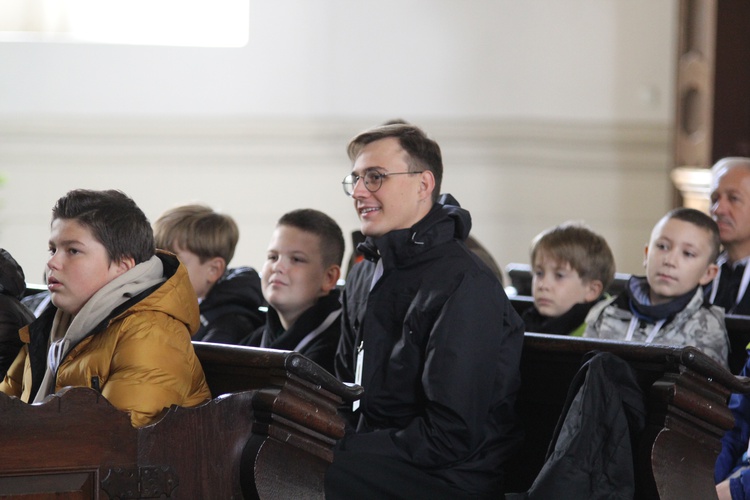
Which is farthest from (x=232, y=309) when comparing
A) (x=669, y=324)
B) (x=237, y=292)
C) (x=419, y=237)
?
(x=669, y=324)

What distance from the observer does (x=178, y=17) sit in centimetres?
777

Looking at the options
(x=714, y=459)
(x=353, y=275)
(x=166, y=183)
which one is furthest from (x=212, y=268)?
(x=166, y=183)

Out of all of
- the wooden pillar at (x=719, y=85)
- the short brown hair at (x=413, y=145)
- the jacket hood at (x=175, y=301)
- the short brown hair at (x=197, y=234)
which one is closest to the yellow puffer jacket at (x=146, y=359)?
the jacket hood at (x=175, y=301)

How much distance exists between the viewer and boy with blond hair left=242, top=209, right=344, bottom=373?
3.37m

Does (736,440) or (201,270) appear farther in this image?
(201,270)

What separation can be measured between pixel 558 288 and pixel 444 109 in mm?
4051

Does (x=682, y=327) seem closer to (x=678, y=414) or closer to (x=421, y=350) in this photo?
(x=678, y=414)

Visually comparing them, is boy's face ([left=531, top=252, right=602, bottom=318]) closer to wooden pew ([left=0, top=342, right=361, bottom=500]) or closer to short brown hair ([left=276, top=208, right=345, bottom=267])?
short brown hair ([left=276, top=208, right=345, bottom=267])

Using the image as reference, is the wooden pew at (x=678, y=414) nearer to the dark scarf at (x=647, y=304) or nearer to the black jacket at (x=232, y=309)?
the dark scarf at (x=647, y=304)

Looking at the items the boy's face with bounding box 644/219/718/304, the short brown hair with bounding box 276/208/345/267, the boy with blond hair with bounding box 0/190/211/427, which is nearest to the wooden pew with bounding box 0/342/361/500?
the boy with blond hair with bounding box 0/190/211/427

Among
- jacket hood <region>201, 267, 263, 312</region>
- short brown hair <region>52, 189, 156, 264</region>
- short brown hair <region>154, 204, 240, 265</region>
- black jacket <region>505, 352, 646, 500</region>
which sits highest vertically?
short brown hair <region>52, 189, 156, 264</region>

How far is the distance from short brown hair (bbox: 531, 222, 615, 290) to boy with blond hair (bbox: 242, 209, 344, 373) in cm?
77

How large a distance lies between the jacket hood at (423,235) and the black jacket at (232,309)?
2.92 ft

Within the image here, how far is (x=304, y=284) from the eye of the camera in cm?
345
